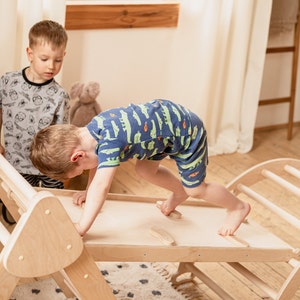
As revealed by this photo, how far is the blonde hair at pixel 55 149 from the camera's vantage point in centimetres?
198

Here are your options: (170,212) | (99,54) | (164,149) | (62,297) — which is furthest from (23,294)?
(99,54)

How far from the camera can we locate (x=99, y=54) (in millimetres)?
3521

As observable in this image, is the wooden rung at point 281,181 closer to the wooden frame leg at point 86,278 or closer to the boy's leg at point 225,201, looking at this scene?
the boy's leg at point 225,201

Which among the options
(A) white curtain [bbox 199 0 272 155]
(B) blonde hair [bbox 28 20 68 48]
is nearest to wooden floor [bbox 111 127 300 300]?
(A) white curtain [bbox 199 0 272 155]

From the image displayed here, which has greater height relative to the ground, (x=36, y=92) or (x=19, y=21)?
(x=19, y=21)

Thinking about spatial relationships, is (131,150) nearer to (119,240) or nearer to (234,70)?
(119,240)

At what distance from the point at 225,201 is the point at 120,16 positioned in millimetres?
1451

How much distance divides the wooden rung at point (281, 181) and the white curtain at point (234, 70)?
1243mm

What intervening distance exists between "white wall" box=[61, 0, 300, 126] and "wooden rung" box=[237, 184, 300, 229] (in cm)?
122

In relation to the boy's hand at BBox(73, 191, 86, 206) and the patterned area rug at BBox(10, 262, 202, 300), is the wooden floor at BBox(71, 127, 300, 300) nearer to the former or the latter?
the patterned area rug at BBox(10, 262, 202, 300)

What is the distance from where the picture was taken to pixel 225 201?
2334 millimetres

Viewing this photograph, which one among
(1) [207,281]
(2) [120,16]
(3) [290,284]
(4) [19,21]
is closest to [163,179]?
(1) [207,281]

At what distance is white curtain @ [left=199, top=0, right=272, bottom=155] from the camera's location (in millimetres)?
3707

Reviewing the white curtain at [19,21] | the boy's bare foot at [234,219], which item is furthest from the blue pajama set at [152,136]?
the white curtain at [19,21]
